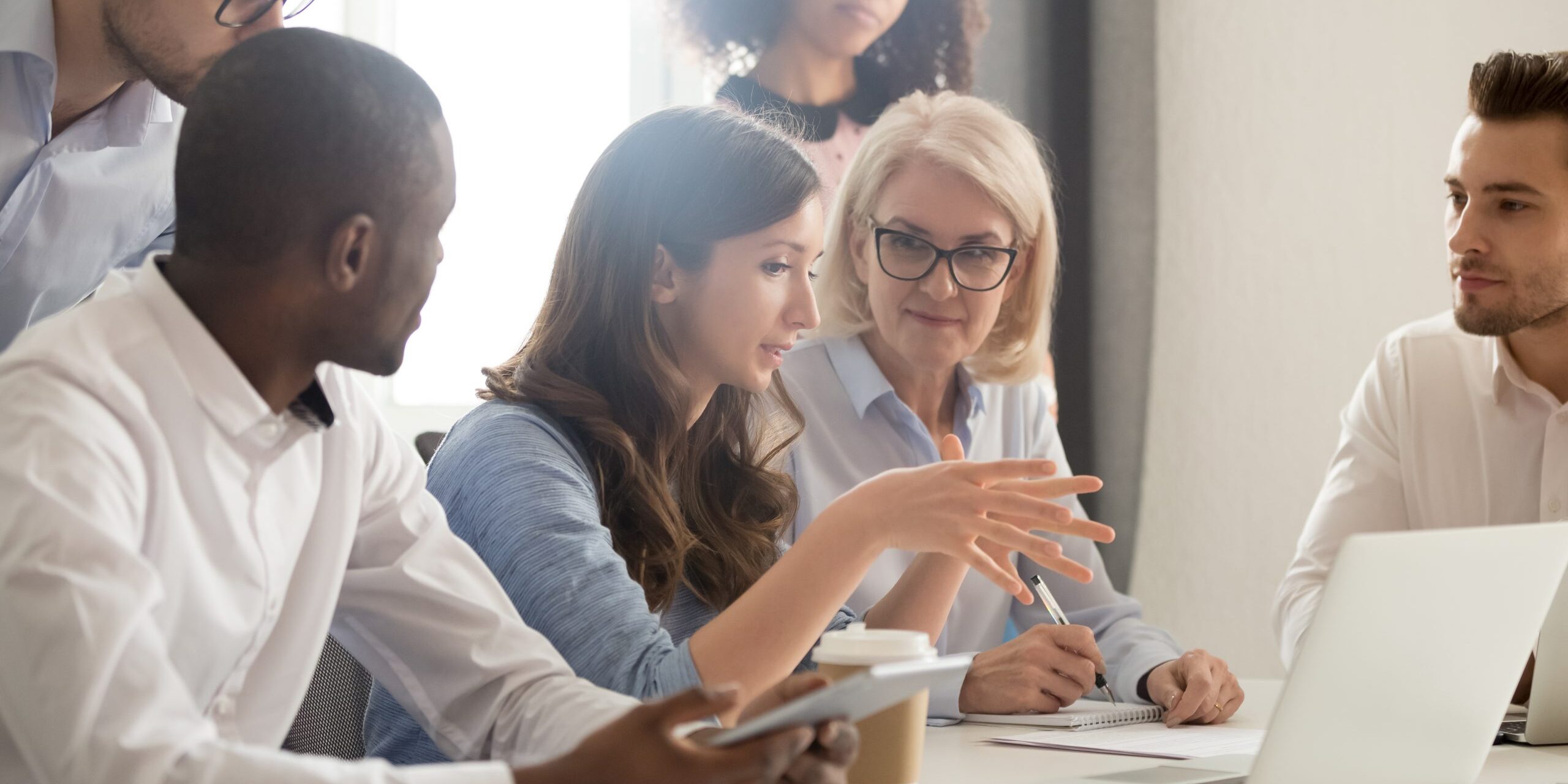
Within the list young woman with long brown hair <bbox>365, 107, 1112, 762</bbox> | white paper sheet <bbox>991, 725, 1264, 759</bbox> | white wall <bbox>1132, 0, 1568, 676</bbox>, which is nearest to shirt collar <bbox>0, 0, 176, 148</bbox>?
young woman with long brown hair <bbox>365, 107, 1112, 762</bbox>

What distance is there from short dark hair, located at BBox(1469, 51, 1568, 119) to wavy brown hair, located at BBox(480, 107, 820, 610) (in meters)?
1.20

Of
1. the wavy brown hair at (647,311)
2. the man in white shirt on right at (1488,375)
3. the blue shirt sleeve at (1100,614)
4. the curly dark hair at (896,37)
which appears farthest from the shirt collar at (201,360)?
the curly dark hair at (896,37)

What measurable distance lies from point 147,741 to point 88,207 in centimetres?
117

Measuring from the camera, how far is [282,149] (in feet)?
2.74

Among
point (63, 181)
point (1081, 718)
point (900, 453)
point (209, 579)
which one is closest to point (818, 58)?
point (900, 453)

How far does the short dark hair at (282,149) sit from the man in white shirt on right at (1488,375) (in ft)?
5.02

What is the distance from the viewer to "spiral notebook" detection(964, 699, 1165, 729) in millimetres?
1457

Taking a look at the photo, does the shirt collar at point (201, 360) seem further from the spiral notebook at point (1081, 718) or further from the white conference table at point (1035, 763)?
the spiral notebook at point (1081, 718)

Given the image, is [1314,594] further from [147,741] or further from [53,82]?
[53,82]

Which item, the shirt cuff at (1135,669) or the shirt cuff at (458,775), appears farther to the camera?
the shirt cuff at (1135,669)

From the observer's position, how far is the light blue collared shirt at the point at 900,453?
1940 mm

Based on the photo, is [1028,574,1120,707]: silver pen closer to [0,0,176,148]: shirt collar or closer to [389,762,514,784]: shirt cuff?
[389,762,514,784]: shirt cuff

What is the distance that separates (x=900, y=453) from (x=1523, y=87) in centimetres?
111

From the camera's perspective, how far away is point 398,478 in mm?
1102
